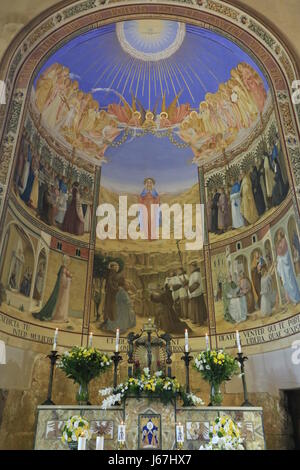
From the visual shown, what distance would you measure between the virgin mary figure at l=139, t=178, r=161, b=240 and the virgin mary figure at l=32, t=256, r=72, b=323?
10.5ft

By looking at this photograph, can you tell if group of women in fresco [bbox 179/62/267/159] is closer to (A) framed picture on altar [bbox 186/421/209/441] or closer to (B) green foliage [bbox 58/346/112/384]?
(B) green foliage [bbox 58/346/112/384]

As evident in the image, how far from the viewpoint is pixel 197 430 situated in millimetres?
6961

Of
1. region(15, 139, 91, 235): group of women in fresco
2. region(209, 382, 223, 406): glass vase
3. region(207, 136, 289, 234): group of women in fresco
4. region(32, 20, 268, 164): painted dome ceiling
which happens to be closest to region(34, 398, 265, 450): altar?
region(209, 382, 223, 406): glass vase

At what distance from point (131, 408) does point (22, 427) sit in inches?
147

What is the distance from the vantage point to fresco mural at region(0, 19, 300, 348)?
10992 millimetres

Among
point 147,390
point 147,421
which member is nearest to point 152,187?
point 147,390

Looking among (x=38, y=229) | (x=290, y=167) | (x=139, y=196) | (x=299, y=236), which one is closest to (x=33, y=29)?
(x=38, y=229)

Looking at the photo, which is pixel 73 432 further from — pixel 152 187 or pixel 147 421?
pixel 152 187

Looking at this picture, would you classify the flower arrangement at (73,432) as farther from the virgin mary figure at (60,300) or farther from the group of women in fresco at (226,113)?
the group of women in fresco at (226,113)

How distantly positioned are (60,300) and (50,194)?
11.3 feet

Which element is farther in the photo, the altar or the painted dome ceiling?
the painted dome ceiling

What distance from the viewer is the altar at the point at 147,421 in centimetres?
679

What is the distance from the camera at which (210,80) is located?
43.9 ft
